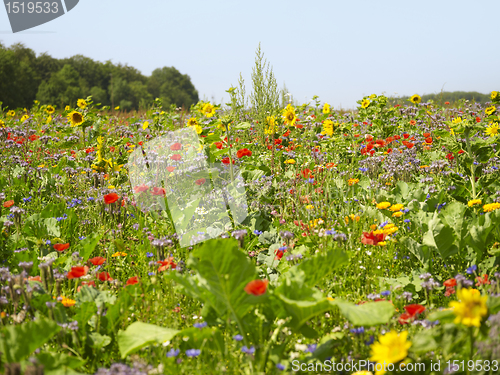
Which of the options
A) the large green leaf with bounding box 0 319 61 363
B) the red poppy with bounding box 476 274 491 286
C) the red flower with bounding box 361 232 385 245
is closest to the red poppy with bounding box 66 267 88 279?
the large green leaf with bounding box 0 319 61 363

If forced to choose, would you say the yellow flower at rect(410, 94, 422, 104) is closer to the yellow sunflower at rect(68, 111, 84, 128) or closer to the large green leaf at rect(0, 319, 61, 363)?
the yellow sunflower at rect(68, 111, 84, 128)

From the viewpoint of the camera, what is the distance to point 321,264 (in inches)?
67.6

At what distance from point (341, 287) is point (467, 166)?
169 centimetres

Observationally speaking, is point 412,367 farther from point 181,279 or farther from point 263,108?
point 263,108

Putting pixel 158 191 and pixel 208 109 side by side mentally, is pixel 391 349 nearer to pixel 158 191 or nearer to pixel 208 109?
pixel 158 191

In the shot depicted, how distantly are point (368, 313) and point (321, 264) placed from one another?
0.31 metres

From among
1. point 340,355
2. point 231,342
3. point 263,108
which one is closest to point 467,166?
point 340,355

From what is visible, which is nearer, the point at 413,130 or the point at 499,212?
the point at 499,212

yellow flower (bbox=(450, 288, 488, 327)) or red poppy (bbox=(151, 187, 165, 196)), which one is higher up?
red poppy (bbox=(151, 187, 165, 196))

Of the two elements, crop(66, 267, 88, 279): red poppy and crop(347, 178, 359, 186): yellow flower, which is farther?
crop(347, 178, 359, 186): yellow flower

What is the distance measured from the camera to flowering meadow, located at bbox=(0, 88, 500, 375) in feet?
4.84

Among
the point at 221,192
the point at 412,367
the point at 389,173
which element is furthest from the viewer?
the point at 389,173

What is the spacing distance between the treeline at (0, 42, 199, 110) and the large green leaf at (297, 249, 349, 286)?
13662mm

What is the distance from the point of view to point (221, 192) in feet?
11.4
